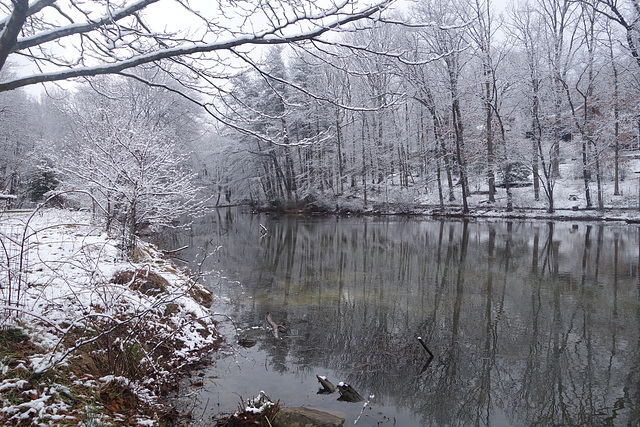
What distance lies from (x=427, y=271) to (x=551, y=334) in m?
4.93

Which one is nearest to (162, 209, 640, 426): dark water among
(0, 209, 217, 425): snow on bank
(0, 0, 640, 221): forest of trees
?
(0, 209, 217, 425): snow on bank

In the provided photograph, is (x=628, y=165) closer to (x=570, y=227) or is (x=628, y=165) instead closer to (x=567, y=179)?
(x=567, y=179)

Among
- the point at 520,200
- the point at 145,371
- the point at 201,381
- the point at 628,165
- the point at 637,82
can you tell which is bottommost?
the point at 201,381

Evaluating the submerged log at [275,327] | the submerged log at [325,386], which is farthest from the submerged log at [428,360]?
the submerged log at [275,327]

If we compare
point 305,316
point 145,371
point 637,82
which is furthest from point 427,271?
point 637,82

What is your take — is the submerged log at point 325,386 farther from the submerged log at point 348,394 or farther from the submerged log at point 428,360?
the submerged log at point 428,360

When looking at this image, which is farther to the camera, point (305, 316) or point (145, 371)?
point (305, 316)

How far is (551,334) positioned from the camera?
6.39 meters

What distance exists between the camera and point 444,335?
6.48 m

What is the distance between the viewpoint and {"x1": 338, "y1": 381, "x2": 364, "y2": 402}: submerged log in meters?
4.57

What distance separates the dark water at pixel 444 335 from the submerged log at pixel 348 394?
10 cm

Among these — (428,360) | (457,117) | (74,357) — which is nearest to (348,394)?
(428,360)

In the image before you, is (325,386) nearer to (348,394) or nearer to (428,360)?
(348,394)

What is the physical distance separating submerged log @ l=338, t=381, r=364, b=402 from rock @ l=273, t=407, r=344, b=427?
1.89 feet
